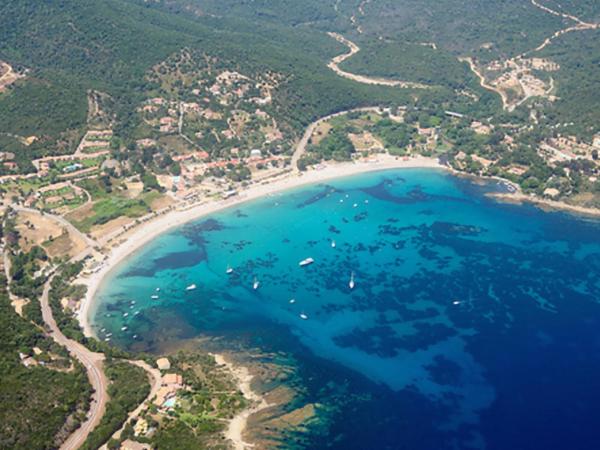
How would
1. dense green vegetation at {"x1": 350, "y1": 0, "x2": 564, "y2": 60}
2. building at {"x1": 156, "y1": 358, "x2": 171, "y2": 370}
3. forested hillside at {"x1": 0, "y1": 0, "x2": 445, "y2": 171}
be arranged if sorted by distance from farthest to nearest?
1. dense green vegetation at {"x1": 350, "y1": 0, "x2": 564, "y2": 60}
2. forested hillside at {"x1": 0, "y1": 0, "x2": 445, "y2": 171}
3. building at {"x1": 156, "y1": 358, "x2": 171, "y2": 370}

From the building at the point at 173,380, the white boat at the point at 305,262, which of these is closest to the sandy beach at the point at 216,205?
the building at the point at 173,380

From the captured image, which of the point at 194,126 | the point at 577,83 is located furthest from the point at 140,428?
the point at 577,83

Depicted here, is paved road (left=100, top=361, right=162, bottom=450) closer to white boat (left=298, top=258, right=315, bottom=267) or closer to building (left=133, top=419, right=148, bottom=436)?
building (left=133, top=419, right=148, bottom=436)

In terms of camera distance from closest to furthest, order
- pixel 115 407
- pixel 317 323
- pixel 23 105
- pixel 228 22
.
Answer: pixel 115 407, pixel 317 323, pixel 23 105, pixel 228 22

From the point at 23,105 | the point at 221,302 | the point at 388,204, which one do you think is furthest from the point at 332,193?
the point at 23,105

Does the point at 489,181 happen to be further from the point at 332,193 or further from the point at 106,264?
the point at 106,264

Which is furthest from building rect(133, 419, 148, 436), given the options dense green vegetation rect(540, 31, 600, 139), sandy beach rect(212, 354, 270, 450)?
dense green vegetation rect(540, 31, 600, 139)
